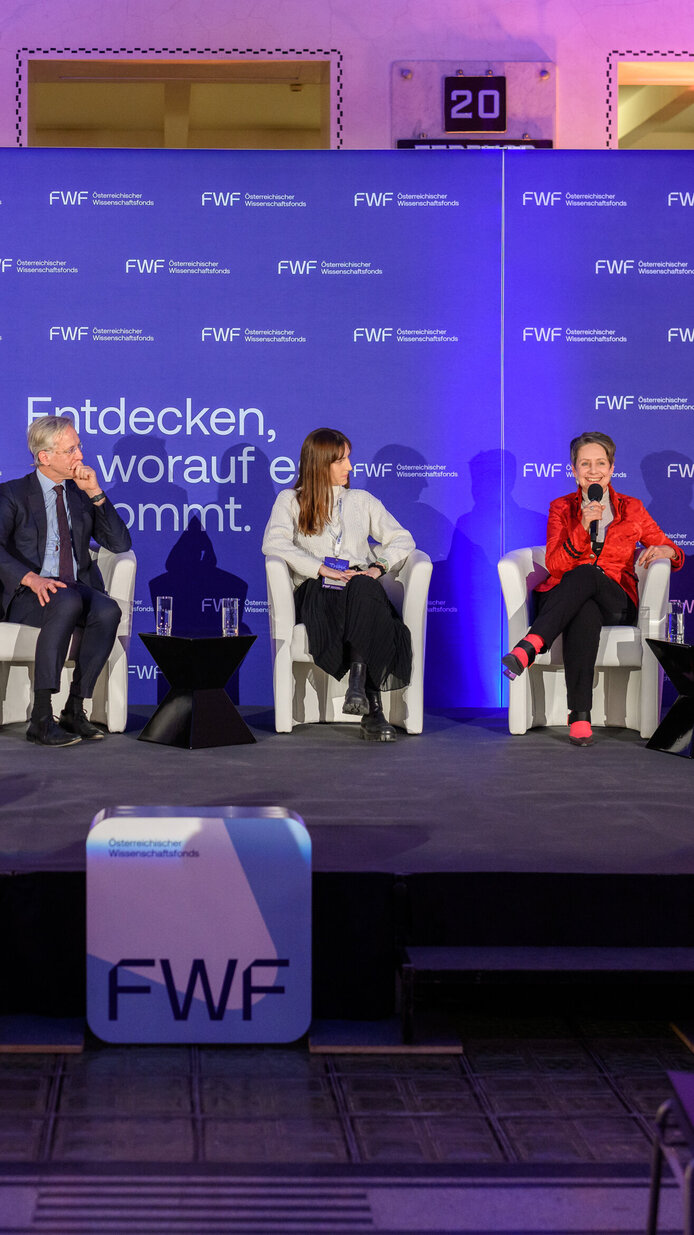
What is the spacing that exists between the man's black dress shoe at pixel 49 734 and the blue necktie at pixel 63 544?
1.88 ft

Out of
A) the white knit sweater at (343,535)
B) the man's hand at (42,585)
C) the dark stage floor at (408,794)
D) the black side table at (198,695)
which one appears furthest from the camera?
the white knit sweater at (343,535)

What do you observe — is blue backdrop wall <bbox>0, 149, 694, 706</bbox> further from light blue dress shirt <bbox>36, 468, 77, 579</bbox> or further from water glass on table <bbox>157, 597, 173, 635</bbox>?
water glass on table <bbox>157, 597, 173, 635</bbox>

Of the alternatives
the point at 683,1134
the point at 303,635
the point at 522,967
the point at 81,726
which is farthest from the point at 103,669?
the point at 683,1134

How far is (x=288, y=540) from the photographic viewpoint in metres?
4.79

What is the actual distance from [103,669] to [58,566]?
0.43 metres

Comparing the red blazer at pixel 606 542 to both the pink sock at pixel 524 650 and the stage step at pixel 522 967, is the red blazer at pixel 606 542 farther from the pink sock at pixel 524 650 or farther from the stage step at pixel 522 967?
the stage step at pixel 522 967

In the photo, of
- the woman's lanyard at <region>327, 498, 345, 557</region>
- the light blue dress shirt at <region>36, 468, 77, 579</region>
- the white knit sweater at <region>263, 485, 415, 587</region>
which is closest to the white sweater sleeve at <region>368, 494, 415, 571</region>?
the white knit sweater at <region>263, 485, 415, 587</region>

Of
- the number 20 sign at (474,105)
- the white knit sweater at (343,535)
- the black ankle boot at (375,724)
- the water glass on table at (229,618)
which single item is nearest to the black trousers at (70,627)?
the water glass on table at (229,618)

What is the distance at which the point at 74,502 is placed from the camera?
15.4 ft

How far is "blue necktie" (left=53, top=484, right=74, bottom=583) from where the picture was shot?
4.64m

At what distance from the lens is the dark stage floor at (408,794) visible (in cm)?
274

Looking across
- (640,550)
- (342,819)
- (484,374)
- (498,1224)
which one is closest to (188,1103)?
(498,1224)

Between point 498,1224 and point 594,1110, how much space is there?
16.4 inches

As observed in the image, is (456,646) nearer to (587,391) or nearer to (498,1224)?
(587,391)
